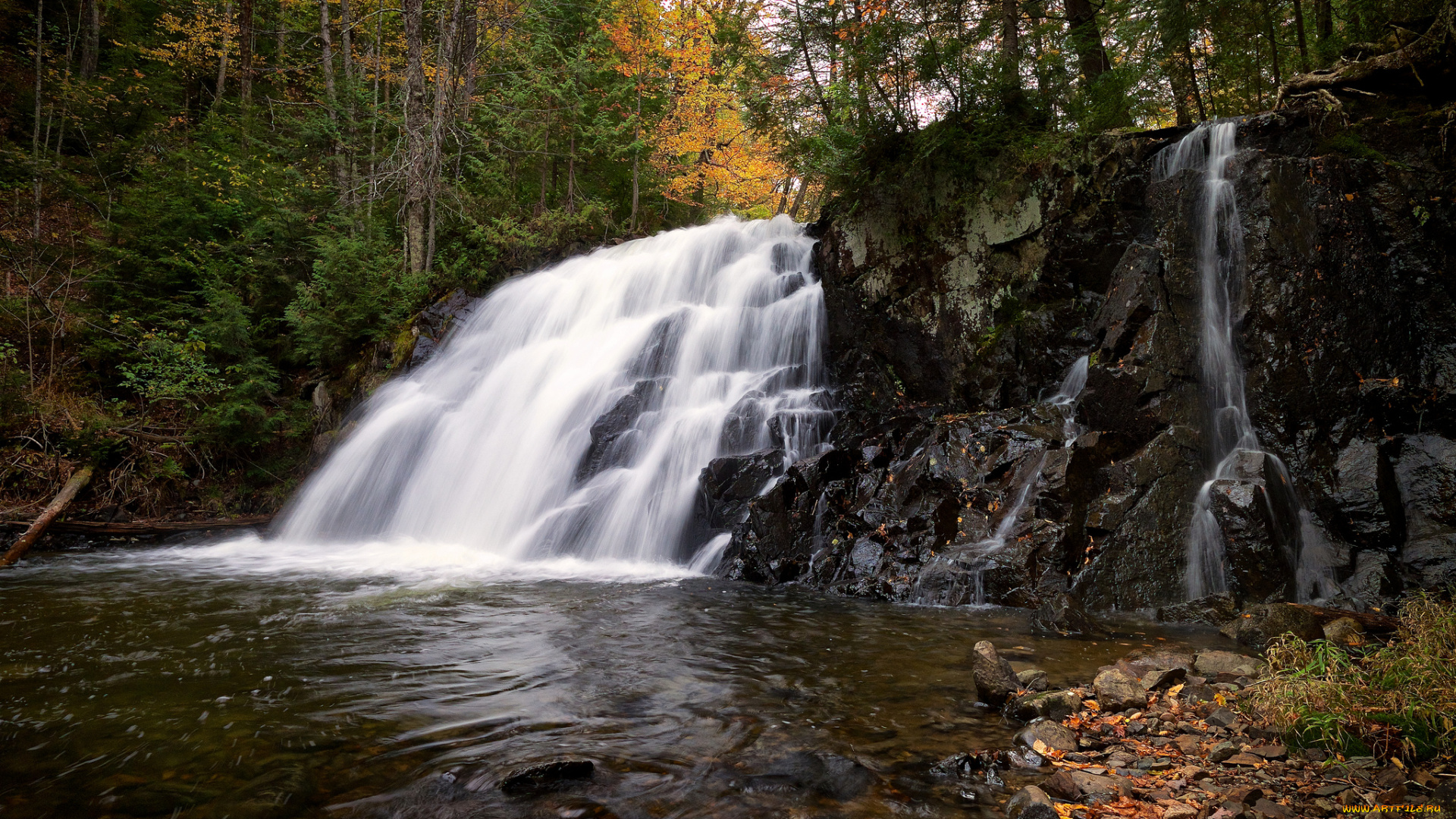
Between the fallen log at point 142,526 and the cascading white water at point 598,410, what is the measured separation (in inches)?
39.0

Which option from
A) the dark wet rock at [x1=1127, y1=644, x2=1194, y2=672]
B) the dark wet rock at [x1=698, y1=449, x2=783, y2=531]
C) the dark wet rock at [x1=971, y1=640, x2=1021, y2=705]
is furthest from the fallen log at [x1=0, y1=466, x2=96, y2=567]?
the dark wet rock at [x1=1127, y1=644, x2=1194, y2=672]

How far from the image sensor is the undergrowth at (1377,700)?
2.69 meters

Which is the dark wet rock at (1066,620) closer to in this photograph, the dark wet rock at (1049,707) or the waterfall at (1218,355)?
the waterfall at (1218,355)

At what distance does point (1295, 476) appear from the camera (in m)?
6.33

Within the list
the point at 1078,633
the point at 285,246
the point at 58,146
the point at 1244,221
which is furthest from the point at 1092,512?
the point at 58,146

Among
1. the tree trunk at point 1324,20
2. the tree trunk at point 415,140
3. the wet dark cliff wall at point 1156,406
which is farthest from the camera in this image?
the tree trunk at point 415,140

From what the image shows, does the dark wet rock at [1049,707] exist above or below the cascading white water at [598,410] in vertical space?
below

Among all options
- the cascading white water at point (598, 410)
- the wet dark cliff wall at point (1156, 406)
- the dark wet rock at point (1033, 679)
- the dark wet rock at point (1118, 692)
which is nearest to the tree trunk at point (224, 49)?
the cascading white water at point (598, 410)

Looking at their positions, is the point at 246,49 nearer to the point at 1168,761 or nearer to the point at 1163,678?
Answer: the point at 1163,678

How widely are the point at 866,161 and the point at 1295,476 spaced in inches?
259

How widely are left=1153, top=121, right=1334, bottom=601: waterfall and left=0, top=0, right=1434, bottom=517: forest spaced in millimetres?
1432

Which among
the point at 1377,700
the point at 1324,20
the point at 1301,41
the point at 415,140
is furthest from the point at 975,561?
the point at 415,140

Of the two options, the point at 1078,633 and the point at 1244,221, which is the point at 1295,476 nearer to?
the point at 1244,221

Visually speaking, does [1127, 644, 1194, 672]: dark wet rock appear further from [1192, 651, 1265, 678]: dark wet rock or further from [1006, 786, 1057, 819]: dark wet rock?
[1006, 786, 1057, 819]: dark wet rock
